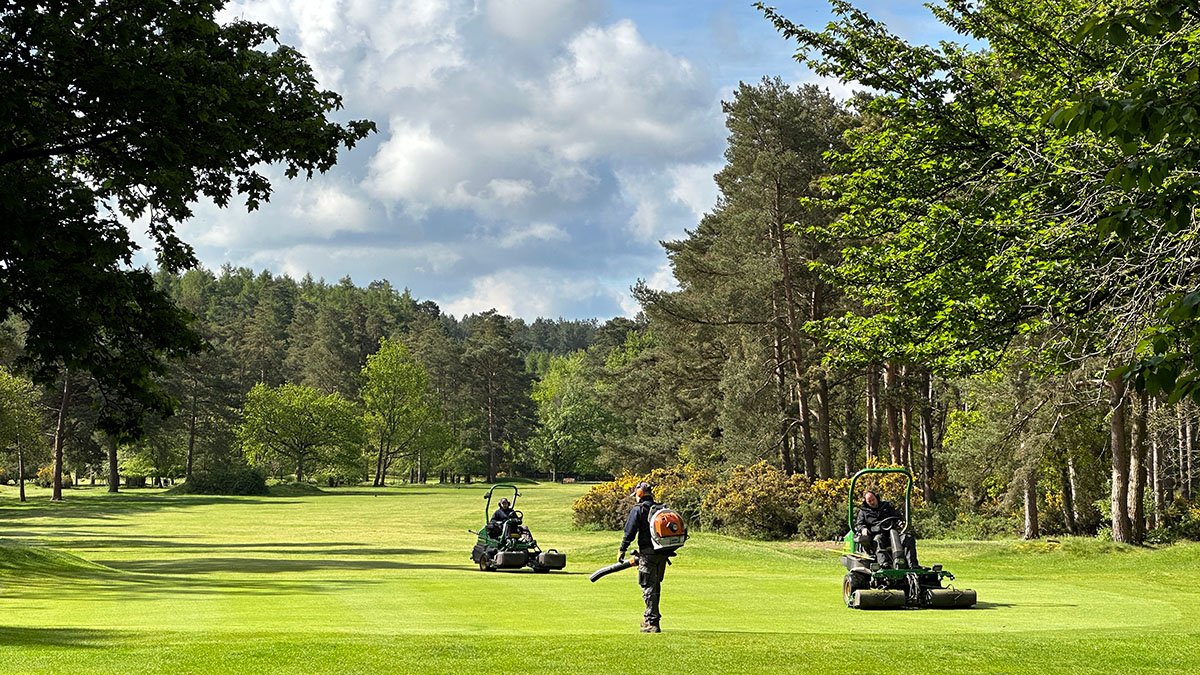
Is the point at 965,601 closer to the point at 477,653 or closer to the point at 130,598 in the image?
the point at 477,653

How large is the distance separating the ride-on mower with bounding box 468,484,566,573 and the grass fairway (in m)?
0.63

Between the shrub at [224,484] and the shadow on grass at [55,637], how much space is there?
75796 millimetres

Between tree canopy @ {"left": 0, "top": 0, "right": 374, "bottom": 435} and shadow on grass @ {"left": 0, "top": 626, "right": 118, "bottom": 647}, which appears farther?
tree canopy @ {"left": 0, "top": 0, "right": 374, "bottom": 435}

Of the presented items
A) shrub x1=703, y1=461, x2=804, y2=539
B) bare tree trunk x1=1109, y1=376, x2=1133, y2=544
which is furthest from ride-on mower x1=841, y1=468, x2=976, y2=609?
shrub x1=703, y1=461, x2=804, y2=539

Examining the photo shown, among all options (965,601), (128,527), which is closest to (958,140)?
(965,601)

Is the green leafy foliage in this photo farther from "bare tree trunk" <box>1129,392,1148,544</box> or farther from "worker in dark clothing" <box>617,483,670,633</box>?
"worker in dark clothing" <box>617,483,670,633</box>

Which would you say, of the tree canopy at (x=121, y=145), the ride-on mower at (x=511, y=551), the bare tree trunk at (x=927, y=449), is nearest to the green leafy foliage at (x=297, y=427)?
the bare tree trunk at (x=927, y=449)

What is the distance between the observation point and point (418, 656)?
10.5 m

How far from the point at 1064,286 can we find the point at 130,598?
16.9m

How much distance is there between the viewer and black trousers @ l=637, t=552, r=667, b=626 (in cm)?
1275

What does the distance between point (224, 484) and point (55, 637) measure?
255ft

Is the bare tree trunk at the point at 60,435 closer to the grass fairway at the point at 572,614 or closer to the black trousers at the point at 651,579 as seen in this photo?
the grass fairway at the point at 572,614

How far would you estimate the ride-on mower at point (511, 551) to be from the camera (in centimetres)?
2405

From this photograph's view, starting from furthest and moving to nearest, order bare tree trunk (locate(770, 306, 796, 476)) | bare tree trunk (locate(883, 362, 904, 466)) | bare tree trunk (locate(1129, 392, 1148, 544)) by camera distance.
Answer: bare tree trunk (locate(770, 306, 796, 476)), bare tree trunk (locate(883, 362, 904, 466)), bare tree trunk (locate(1129, 392, 1148, 544))
